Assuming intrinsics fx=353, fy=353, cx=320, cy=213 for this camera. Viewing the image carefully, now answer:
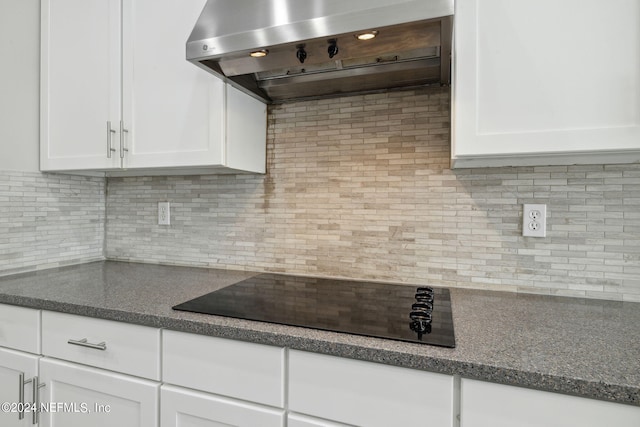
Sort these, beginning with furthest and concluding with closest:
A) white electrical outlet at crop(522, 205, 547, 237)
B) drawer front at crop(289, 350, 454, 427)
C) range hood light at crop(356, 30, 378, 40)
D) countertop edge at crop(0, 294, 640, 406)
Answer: white electrical outlet at crop(522, 205, 547, 237), range hood light at crop(356, 30, 378, 40), drawer front at crop(289, 350, 454, 427), countertop edge at crop(0, 294, 640, 406)

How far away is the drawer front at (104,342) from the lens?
3.38 ft

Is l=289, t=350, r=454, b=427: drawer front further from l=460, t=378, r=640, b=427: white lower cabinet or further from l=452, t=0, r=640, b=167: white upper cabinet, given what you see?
l=452, t=0, r=640, b=167: white upper cabinet

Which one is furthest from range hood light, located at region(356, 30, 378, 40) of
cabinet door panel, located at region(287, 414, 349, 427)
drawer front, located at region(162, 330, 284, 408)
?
cabinet door panel, located at region(287, 414, 349, 427)

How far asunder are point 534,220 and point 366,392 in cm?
89

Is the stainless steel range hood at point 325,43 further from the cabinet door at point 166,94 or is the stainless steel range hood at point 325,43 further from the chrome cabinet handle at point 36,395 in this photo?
the chrome cabinet handle at point 36,395

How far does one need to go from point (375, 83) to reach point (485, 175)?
21.7 inches

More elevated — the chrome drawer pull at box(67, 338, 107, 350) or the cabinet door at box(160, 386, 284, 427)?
the chrome drawer pull at box(67, 338, 107, 350)

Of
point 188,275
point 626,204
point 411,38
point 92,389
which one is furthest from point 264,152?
point 626,204

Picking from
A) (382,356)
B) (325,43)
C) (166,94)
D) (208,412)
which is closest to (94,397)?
(208,412)

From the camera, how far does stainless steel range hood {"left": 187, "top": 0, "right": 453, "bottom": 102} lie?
0.96 m

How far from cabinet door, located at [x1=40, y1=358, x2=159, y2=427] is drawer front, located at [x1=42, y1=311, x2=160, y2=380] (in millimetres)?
30

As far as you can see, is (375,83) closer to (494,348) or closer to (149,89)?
(149,89)

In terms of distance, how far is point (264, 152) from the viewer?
1.63m

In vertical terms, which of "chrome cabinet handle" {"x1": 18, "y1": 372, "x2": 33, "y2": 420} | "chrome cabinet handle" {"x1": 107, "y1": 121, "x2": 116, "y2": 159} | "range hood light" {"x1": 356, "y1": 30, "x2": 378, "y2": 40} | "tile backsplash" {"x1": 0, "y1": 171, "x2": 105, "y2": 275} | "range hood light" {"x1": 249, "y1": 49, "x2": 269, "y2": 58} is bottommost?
"chrome cabinet handle" {"x1": 18, "y1": 372, "x2": 33, "y2": 420}
